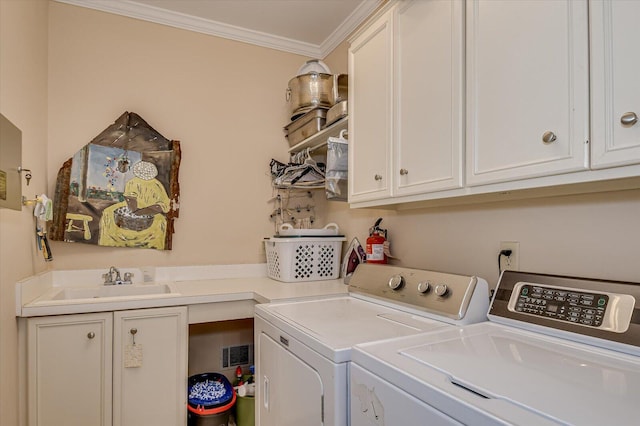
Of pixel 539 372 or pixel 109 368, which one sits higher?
pixel 539 372

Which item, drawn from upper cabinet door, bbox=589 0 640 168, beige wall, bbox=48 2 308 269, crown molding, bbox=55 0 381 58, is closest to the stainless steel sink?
beige wall, bbox=48 2 308 269

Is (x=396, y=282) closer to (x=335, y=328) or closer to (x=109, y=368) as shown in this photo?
(x=335, y=328)

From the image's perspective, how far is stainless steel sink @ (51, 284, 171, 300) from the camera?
2100 millimetres

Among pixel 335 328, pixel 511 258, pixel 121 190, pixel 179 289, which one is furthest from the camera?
pixel 121 190

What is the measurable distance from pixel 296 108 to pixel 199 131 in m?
0.70

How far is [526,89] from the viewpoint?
108 cm

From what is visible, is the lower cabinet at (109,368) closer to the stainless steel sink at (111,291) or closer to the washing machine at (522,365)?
the stainless steel sink at (111,291)

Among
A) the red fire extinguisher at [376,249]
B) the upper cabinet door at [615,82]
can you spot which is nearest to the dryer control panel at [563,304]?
the upper cabinet door at [615,82]

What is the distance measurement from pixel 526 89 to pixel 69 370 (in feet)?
7.01

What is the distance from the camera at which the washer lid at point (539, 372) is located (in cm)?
67

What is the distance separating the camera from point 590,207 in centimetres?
119

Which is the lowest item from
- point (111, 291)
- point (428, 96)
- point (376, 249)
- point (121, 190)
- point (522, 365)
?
point (111, 291)

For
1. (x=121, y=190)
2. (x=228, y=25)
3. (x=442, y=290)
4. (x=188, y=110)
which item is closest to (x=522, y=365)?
(x=442, y=290)

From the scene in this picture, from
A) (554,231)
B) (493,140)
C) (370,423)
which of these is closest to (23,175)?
(370,423)
